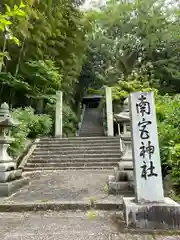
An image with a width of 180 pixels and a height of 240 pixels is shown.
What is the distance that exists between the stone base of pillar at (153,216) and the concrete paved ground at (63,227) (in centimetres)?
14

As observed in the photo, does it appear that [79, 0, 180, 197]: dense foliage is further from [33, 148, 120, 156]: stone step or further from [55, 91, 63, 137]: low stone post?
[33, 148, 120, 156]: stone step

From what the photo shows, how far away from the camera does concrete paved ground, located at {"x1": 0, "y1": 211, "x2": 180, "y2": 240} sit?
2.27m

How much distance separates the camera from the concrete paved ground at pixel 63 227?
227cm

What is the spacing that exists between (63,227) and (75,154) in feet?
15.5

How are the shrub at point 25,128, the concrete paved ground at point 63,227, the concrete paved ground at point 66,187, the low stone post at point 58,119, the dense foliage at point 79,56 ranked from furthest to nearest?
1. the low stone post at point 58,119
2. the dense foliage at point 79,56
3. the shrub at point 25,128
4. the concrete paved ground at point 66,187
5. the concrete paved ground at point 63,227

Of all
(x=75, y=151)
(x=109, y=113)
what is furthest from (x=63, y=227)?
(x=109, y=113)

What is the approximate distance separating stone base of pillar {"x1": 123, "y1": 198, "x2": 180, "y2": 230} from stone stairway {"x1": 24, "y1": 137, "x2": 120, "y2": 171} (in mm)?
3867

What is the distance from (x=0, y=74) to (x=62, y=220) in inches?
267

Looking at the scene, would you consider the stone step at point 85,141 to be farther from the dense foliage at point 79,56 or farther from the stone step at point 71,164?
the stone step at point 71,164

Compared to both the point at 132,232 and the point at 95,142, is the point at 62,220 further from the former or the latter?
the point at 95,142

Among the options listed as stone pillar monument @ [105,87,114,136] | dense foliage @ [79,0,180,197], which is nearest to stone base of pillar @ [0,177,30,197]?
stone pillar monument @ [105,87,114,136]

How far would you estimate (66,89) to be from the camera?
1251 centimetres

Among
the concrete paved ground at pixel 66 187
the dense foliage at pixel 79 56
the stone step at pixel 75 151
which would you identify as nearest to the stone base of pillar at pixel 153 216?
the concrete paved ground at pixel 66 187

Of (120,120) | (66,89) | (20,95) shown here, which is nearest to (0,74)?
(20,95)
